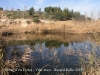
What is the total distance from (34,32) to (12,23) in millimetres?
5725

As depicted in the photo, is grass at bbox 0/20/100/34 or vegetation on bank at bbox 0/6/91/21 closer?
grass at bbox 0/20/100/34

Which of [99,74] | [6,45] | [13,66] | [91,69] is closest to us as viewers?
[99,74]

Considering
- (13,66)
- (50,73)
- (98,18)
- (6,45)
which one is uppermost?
(98,18)

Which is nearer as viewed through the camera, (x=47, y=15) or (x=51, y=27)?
(x=51, y=27)

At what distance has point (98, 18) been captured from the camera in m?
4.50

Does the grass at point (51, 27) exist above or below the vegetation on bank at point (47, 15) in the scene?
below

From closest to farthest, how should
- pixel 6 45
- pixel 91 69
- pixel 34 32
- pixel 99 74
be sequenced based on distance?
pixel 99 74 < pixel 91 69 < pixel 6 45 < pixel 34 32

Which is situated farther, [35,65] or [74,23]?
[74,23]

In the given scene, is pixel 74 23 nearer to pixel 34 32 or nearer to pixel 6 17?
pixel 34 32

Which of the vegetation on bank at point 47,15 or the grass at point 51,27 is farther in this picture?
the vegetation on bank at point 47,15

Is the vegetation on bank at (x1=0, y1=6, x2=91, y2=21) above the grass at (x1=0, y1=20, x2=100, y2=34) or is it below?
above

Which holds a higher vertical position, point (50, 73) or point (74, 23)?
point (74, 23)

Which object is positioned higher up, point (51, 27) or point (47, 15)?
point (47, 15)

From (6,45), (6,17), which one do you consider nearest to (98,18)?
(6,45)
